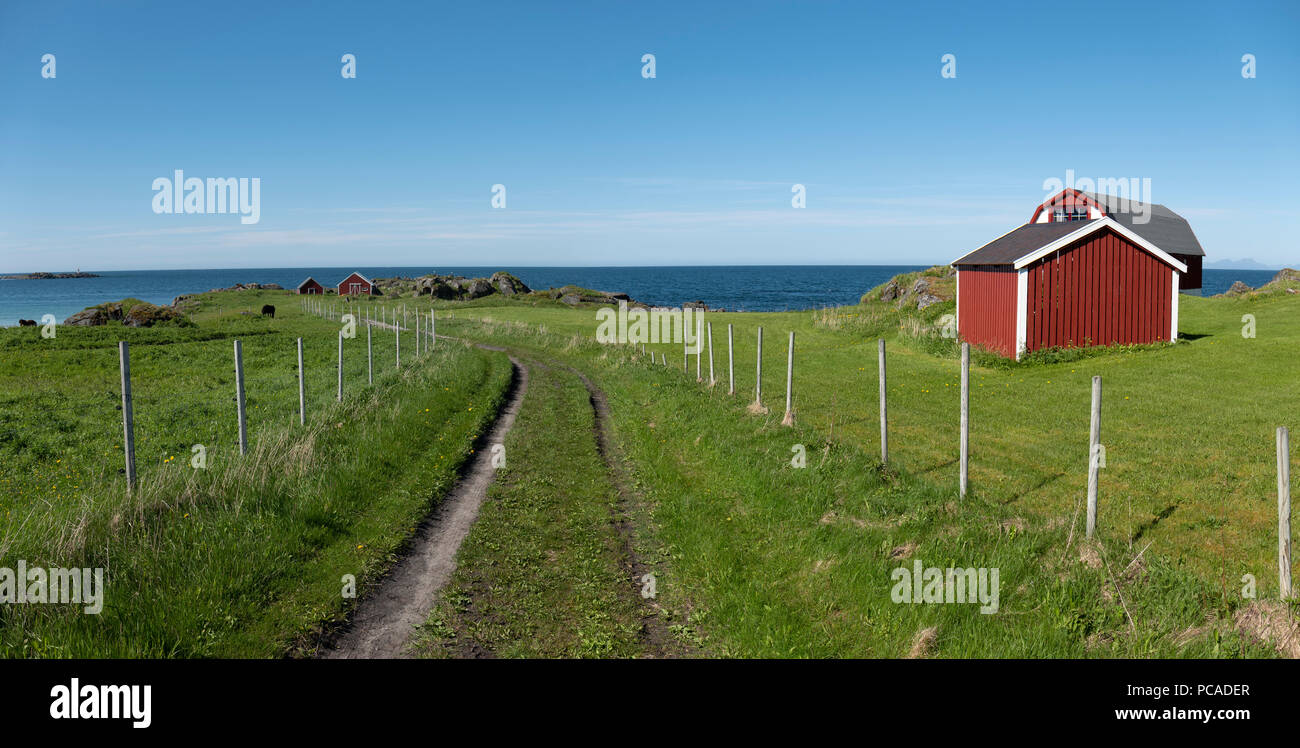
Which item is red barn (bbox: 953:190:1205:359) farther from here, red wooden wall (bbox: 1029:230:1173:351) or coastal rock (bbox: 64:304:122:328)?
coastal rock (bbox: 64:304:122:328)

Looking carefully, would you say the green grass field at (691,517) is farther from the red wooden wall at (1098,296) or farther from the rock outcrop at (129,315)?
the rock outcrop at (129,315)

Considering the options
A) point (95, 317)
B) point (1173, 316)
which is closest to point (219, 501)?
point (1173, 316)

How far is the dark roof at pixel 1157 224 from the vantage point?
5134 cm

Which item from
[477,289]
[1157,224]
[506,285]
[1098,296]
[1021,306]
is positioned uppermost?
[1157,224]

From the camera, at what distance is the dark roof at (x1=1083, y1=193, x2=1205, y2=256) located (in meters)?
51.3

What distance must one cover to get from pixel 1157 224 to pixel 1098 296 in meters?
34.4

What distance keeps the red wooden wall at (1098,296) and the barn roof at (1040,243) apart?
33 centimetres

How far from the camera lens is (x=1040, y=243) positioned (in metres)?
30.5

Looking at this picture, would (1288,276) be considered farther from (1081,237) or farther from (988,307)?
(988,307)

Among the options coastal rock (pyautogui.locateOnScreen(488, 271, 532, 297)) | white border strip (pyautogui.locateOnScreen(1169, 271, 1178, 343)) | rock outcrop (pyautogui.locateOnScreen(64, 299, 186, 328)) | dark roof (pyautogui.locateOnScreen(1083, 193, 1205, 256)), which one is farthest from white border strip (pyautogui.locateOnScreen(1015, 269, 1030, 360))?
coastal rock (pyautogui.locateOnScreen(488, 271, 532, 297))

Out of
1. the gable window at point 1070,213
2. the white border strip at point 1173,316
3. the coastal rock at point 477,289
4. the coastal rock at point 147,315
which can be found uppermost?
the gable window at point 1070,213

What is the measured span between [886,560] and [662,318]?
4584cm

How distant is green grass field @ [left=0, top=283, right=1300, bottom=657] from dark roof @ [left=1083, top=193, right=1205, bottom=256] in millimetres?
35526

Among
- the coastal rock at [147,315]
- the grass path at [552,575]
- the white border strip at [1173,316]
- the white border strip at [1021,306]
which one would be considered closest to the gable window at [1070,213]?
the white border strip at [1173,316]
